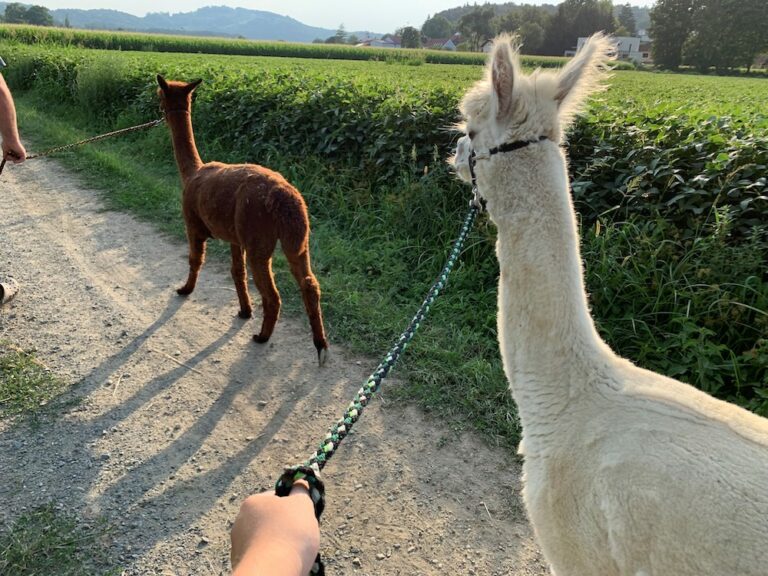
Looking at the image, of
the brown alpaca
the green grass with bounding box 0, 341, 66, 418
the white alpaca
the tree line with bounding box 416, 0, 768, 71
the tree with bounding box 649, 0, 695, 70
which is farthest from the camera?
the tree with bounding box 649, 0, 695, 70

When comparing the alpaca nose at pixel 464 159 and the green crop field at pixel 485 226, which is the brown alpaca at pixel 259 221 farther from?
the alpaca nose at pixel 464 159

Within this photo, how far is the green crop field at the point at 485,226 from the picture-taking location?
3285 mm

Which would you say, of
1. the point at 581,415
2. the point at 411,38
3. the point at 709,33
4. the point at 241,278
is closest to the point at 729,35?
the point at 709,33

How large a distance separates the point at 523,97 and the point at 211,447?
2433 mm

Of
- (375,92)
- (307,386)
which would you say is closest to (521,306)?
(307,386)

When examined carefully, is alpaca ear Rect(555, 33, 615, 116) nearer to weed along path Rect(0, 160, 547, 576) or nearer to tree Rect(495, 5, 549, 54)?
weed along path Rect(0, 160, 547, 576)

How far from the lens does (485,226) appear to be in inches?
178

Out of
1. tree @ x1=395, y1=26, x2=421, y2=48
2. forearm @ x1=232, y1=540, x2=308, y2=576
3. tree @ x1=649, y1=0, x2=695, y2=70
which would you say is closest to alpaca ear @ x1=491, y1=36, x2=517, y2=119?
forearm @ x1=232, y1=540, x2=308, y2=576

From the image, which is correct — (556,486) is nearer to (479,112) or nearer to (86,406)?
(479,112)

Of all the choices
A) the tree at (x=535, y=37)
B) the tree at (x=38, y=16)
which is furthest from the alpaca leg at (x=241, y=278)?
the tree at (x=38, y=16)

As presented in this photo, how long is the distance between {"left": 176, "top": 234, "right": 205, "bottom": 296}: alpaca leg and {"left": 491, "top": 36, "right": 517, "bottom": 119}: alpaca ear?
3.25 m

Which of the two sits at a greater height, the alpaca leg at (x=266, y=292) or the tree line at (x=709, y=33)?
the tree line at (x=709, y=33)

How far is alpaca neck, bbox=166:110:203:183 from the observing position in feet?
14.0

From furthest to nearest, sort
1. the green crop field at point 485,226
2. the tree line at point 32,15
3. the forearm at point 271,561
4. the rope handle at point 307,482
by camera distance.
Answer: the tree line at point 32,15, the green crop field at point 485,226, the rope handle at point 307,482, the forearm at point 271,561
